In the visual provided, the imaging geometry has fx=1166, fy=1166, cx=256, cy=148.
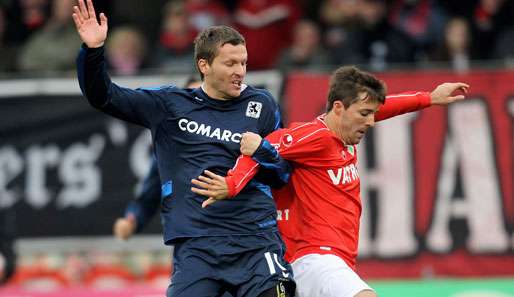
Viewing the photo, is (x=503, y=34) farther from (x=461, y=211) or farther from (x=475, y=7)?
(x=461, y=211)

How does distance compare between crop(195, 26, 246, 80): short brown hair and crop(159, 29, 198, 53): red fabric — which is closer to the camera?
crop(195, 26, 246, 80): short brown hair

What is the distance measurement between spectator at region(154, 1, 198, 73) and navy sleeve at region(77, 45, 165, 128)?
6.08 m

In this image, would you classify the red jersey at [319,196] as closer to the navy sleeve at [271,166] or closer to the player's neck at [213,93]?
the navy sleeve at [271,166]

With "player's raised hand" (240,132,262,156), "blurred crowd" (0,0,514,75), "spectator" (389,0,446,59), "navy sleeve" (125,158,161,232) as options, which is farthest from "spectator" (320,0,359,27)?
"player's raised hand" (240,132,262,156)

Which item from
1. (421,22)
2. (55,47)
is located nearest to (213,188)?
(55,47)

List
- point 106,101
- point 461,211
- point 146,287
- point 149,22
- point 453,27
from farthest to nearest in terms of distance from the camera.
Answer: point 149,22 < point 453,27 < point 461,211 < point 146,287 < point 106,101

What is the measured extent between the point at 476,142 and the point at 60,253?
13.4ft

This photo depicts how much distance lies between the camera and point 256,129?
6168 millimetres

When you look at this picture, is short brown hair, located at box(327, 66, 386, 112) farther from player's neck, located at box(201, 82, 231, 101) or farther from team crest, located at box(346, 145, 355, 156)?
player's neck, located at box(201, 82, 231, 101)

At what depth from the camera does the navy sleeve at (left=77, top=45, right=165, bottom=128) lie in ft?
19.2

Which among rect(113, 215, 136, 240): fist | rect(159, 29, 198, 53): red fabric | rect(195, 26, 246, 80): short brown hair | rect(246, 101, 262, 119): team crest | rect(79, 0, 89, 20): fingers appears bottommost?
rect(113, 215, 136, 240): fist

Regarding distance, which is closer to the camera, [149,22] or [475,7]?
[475,7]

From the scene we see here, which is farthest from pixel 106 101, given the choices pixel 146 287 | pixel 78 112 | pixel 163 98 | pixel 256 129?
pixel 78 112

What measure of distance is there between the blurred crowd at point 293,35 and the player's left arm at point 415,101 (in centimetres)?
485
